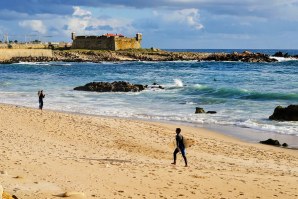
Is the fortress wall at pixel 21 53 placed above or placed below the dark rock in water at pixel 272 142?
above

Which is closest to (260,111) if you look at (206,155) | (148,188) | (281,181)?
(206,155)

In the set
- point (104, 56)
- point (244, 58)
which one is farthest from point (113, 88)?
point (244, 58)

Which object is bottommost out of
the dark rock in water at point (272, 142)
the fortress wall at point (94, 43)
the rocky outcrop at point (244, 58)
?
the dark rock in water at point (272, 142)

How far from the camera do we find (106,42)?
122m

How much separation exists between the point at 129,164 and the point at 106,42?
4321 inches

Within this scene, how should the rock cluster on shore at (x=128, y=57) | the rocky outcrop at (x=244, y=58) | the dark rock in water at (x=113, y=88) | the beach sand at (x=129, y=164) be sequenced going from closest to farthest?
the beach sand at (x=129, y=164) → the dark rock in water at (x=113, y=88) → the rock cluster on shore at (x=128, y=57) → the rocky outcrop at (x=244, y=58)

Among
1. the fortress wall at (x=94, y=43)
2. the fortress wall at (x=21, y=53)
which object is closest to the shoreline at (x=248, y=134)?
the fortress wall at (x=21, y=53)

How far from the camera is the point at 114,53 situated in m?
116

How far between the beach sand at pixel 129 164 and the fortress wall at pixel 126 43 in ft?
332

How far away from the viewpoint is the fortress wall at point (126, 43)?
4785 inches

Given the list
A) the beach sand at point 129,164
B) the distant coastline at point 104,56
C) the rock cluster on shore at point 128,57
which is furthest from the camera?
the rock cluster on shore at point 128,57

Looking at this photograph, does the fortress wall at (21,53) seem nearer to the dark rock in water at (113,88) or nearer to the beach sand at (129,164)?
the dark rock in water at (113,88)

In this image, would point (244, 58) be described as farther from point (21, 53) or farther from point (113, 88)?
point (113, 88)

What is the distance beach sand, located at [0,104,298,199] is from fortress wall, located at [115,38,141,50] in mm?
101122
